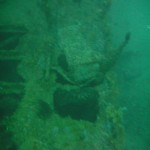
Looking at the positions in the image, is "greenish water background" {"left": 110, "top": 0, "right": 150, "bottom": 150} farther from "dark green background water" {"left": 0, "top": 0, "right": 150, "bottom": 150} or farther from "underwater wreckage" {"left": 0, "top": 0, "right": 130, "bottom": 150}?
"underwater wreckage" {"left": 0, "top": 0, "right": 130, "bottom": 150}

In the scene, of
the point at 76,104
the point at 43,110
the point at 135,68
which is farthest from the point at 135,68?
the point at 43,110

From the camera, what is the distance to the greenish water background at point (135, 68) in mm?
10625

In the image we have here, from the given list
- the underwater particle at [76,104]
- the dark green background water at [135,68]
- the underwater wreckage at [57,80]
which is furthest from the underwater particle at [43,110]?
the dark green background water at [135,68]

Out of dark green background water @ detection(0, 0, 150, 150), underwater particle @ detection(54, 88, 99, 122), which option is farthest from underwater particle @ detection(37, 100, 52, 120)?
dark green background water @ detection(0, 0, 150, 150)

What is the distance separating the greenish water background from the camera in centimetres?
1062

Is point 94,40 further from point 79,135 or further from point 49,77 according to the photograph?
point 79,135

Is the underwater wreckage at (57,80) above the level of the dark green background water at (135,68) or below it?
above

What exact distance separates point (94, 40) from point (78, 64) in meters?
1.68

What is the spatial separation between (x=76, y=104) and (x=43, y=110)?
74cm

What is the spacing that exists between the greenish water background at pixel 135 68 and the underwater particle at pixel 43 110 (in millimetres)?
5087

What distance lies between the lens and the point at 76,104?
236 inches

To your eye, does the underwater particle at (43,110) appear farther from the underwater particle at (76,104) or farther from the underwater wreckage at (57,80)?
the underwater particle at (76,104)

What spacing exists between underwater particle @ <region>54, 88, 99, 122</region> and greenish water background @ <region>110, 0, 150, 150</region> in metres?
4.50

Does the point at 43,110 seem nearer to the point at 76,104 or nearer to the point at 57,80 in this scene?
the point at 76,104
